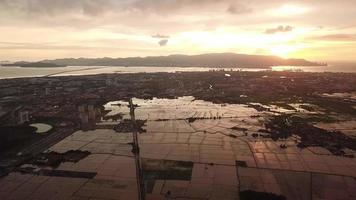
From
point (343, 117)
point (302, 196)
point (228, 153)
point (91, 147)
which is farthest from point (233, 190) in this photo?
point (343, 117)

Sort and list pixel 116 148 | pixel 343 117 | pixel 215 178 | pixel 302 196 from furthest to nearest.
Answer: pixel 343 117
pixel 116 148
pixel 215 178
pixel 302 196

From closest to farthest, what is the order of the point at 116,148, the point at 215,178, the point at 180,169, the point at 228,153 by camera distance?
the point at 215,178, the point at 180,169, the point at 228,153, the point at 116,148

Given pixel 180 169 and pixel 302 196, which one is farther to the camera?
pixel 180 169

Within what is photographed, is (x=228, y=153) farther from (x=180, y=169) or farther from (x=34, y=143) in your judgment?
(x=34, y=143)

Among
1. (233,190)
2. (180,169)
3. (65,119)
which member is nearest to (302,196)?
(233,190)

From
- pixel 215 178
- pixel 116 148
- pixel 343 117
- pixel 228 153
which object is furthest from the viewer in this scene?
pixel 343 117

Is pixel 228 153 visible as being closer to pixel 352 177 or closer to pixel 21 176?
pixel 352 177
